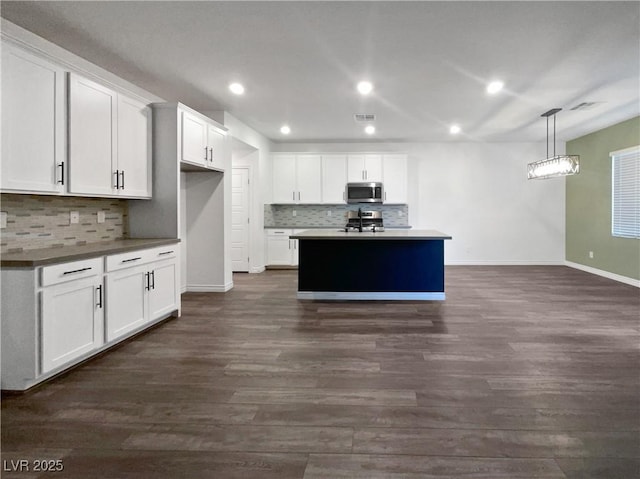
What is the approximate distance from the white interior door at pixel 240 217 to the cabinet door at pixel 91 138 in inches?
161

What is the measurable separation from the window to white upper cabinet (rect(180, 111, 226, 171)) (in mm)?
6141

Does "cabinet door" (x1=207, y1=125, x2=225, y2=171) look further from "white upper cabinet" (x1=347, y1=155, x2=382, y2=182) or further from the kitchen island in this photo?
"white upper cabinet" (x1=347, y1=155, x2=382, y2=182)

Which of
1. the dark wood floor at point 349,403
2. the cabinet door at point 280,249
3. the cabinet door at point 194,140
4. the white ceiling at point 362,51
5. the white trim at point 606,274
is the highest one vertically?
the white ceiling at point 362,51

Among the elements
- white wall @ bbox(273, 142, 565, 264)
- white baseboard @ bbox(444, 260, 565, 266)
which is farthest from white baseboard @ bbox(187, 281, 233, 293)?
white baseboard @ bbox(444, 260, 565, 266)

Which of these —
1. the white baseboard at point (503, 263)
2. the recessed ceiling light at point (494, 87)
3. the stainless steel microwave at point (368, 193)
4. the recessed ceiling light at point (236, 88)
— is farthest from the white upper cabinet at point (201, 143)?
the white baseboard at point (503, 263)

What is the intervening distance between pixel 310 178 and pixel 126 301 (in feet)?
18.2

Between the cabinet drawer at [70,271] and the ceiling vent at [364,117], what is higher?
the ceiling vent at [364,117]

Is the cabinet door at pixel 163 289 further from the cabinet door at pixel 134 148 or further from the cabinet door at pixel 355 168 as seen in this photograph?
the cabinet door at pixel 355 168

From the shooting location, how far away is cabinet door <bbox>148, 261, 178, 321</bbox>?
13.6ft

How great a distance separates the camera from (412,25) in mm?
3311

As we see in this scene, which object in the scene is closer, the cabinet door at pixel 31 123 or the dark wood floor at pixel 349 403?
the dark wood floor at pixel 349 403

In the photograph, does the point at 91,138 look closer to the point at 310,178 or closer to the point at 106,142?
the point at 106,142

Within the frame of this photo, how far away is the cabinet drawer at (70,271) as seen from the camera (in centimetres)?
282

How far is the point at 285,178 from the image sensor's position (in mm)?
8820
